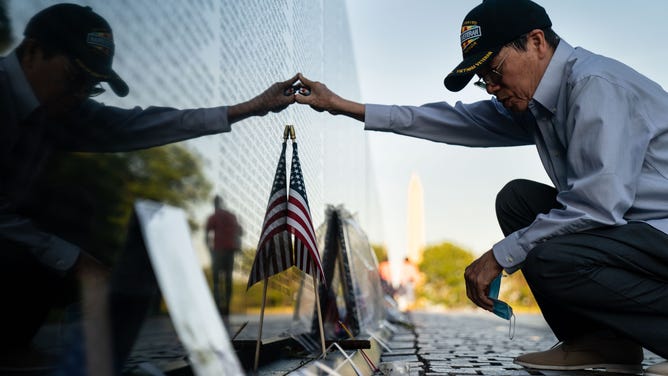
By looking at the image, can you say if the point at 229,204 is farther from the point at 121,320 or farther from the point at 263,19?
the point at 121,320

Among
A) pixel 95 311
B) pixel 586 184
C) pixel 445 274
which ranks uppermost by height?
pixel 445 274

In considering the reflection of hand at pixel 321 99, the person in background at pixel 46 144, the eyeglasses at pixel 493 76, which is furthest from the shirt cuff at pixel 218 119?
the eyeglasses at pixel 493 76

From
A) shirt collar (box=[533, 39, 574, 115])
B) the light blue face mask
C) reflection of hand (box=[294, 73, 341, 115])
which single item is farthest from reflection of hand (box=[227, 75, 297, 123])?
the light blue face mask

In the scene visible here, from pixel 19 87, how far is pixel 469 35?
234cm

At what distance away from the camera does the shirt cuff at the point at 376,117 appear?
13.5 ft

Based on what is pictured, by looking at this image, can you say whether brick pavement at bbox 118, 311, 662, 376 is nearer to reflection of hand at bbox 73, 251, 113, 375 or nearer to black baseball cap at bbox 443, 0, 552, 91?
reflection of hand at bbox 73, 251, 113, 375

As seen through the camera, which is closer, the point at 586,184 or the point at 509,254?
the point at 586,184

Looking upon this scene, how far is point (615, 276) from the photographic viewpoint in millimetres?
3207

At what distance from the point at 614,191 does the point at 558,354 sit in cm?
114

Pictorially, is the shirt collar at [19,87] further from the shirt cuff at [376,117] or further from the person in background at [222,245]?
the shirt cuff at [376,117]

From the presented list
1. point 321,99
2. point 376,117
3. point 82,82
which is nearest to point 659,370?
point 376,117

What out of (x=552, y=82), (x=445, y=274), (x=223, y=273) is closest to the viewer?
(x=223, y=273)

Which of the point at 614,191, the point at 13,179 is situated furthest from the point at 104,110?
the point at 614,191

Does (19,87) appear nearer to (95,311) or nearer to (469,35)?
(95,311)
